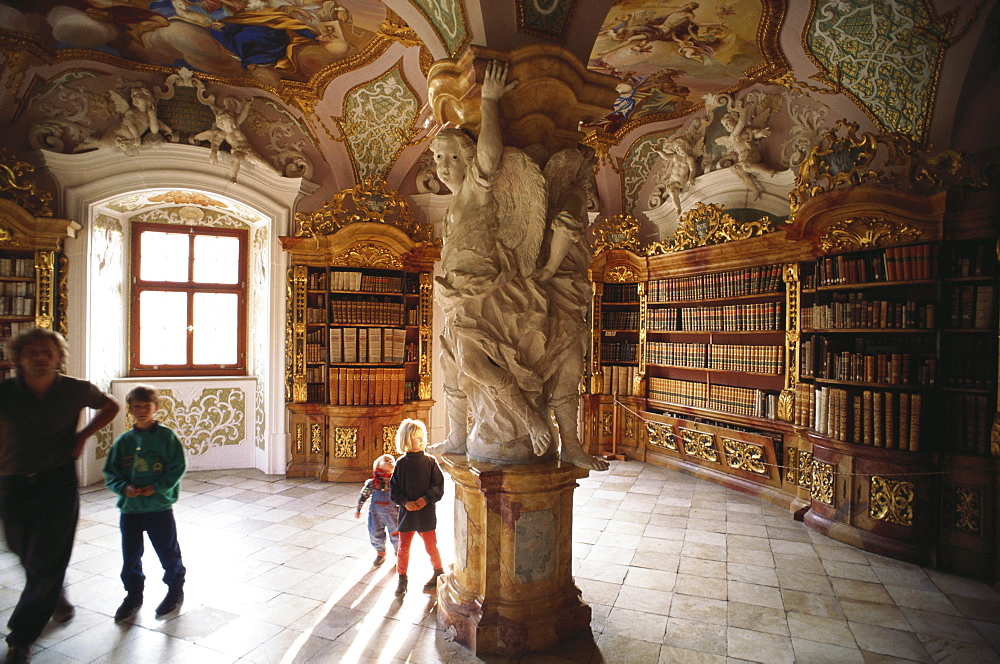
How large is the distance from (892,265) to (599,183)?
4.02m

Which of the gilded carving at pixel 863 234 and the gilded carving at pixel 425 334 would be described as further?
the gilded carving at pixel 425 334

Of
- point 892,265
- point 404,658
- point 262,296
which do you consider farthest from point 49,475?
point 892,265

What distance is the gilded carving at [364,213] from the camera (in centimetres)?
614

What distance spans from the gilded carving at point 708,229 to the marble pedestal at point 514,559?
13.0 feet

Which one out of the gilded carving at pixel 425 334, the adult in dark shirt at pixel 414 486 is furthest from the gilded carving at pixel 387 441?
the adult in dark shirt at pixel 414 486

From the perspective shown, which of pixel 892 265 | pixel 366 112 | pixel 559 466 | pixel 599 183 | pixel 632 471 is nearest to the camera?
pixel 559 466

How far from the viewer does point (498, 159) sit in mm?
2656

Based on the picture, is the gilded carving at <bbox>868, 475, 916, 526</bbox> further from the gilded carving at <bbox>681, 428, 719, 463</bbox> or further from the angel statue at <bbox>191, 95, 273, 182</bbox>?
the angel statue at <bbox>191, 95, 273, 182</bbox>

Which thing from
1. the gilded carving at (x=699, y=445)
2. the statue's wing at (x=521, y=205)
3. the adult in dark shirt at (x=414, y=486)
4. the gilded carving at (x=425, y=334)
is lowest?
the gilded carving at (x=699, y=445)

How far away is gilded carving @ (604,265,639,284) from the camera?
7234 millimetres

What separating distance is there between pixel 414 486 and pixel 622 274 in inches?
191

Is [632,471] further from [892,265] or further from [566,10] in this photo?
[566,10]

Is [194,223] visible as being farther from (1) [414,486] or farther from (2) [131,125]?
(1) [414,486]

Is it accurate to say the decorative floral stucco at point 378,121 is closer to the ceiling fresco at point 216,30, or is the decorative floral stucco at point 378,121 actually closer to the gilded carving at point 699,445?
the ceiling fresco at point 216,30
